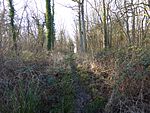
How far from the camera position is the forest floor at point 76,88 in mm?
9117

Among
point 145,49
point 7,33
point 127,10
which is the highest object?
point 127,10

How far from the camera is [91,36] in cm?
4009

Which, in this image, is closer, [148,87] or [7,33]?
[148,87]

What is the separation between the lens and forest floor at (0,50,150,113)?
912 cm

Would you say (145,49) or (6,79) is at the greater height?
(145,49)

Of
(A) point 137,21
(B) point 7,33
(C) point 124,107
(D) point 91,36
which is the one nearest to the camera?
(C) point 124,107

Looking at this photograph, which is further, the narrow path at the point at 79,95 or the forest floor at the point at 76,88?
the narrow path at the point at 79,95

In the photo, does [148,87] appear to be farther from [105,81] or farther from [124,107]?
[105,81]

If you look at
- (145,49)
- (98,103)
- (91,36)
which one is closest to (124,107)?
(98,103)

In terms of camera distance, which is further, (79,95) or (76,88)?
(76,88)

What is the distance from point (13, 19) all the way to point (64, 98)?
52.2 ft

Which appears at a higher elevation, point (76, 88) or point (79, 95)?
point (76, 88)

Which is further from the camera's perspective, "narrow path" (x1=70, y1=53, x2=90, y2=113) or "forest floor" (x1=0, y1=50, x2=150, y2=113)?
"narrow path" (x1=70, y1=53, x2=90, y2=113)

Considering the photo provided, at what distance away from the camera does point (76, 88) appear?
11.0 metres
